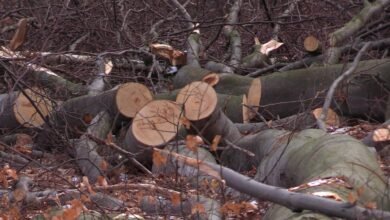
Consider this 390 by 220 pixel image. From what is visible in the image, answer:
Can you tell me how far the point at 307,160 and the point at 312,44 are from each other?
3360mm

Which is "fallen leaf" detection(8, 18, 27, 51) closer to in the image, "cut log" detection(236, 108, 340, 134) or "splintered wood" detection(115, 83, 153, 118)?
"splintered wood" detection(115, 83, 153, 118)

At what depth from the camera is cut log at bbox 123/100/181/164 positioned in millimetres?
5062

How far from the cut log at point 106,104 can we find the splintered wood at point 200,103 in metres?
0.74

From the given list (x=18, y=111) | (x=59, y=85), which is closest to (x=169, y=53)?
(x=59, y=85)

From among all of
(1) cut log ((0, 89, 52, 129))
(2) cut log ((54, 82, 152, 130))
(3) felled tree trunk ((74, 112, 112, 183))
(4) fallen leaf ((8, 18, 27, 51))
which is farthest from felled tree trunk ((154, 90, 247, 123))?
(4) fallen leaf ((8, 18, 27, 51))

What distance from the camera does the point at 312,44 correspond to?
6922 mm

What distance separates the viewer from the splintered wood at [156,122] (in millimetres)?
5062

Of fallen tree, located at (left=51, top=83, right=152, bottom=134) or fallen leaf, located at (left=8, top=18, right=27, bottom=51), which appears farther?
fallen leaf, located at (left=8, top=18, right=27, bottom=51)

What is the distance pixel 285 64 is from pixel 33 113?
8.48 feet

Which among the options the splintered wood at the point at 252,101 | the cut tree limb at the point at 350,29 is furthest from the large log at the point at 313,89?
the cut tree limb at the point at 350,29

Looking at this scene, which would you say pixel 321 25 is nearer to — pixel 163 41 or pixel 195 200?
pixel 163 41

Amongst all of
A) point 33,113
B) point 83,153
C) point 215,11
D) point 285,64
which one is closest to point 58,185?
point 83,153

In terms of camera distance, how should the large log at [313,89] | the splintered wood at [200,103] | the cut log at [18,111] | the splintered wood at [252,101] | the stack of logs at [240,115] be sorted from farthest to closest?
the cut log at [18,111] < the splintered wood at [252,101] < the large log at [313,89] < the splintered wood at [200,103] < the stack of logs at [240,115]

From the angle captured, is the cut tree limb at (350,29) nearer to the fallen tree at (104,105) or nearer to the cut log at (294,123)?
the cut log at (294,123)
